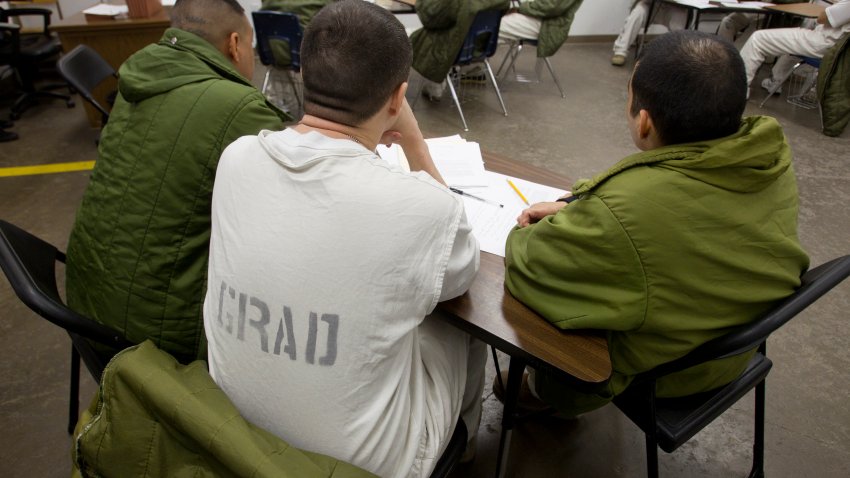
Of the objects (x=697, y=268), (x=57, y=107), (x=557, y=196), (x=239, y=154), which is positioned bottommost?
(x=57, y=107)

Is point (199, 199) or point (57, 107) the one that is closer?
point (199, 199)

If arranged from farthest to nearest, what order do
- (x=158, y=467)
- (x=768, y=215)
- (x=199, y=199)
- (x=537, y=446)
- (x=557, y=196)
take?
(x=537, y=446)
(x=557, y=196)
(x=199, y=199)
(x=768, y=215)
(x=158, y=467)

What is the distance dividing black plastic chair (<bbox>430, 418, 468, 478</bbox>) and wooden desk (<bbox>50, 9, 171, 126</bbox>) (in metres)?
3.58

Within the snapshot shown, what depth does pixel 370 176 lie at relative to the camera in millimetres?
820

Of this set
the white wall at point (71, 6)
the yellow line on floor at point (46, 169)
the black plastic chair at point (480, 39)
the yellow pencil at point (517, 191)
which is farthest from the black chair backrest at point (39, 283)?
the white wall at point (71, 6)

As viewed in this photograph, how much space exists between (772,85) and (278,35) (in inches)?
175

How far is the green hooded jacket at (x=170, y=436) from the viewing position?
29.6 inches

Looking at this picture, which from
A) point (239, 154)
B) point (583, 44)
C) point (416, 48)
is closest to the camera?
point (239, 154)

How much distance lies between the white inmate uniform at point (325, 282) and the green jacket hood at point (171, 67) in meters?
0.50

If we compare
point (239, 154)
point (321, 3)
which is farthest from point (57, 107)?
point (239, 154)

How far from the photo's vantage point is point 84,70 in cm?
272

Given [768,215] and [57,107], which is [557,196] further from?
[57,107]

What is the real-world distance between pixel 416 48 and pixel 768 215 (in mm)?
3249

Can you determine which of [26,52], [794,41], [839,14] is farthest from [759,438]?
[26,52]
